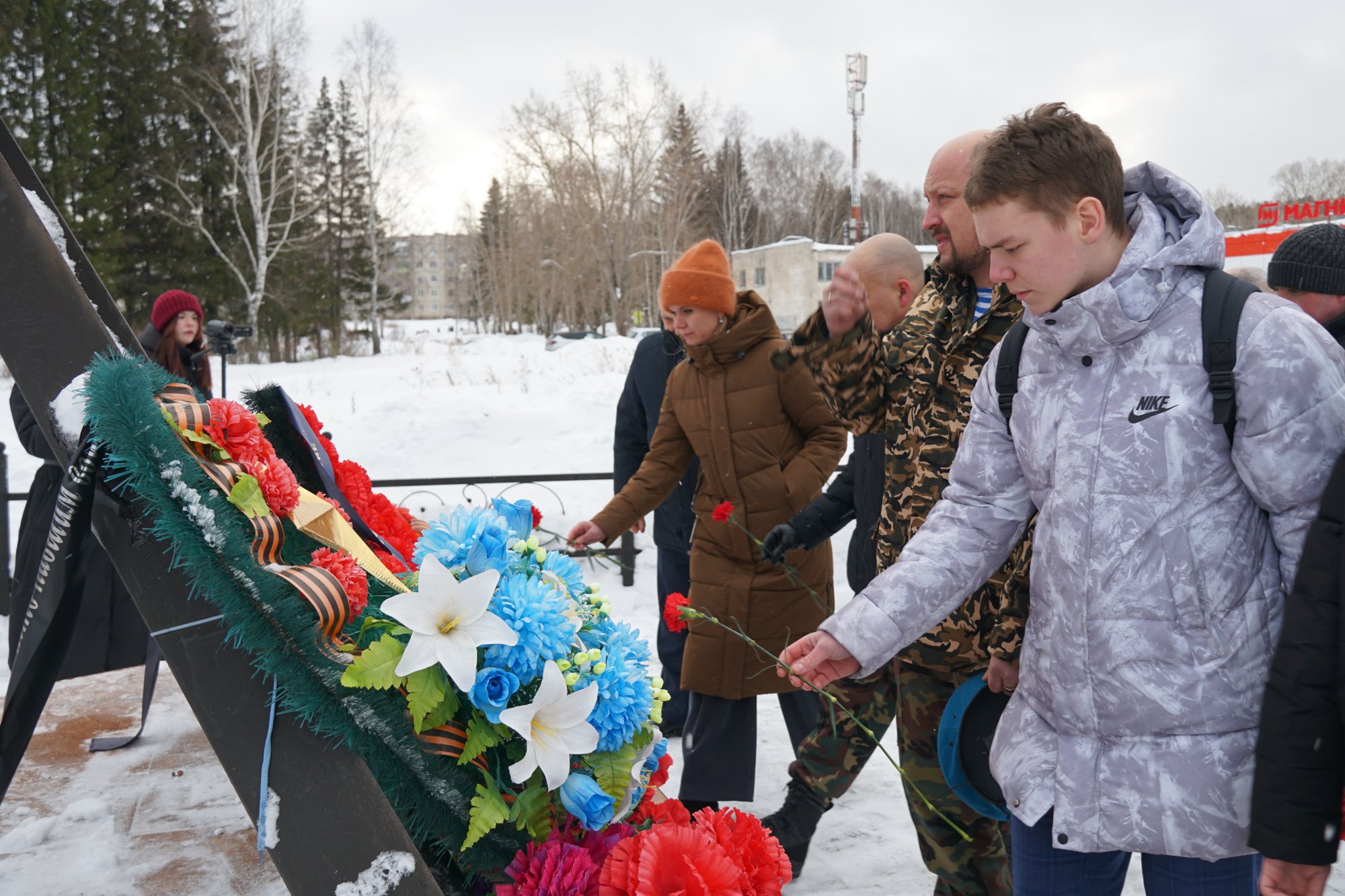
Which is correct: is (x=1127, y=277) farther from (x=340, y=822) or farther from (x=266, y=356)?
(x=266, y=356)

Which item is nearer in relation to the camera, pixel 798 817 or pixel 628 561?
pixel 798 817

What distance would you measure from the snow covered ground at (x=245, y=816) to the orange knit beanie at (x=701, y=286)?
1441 millimetres

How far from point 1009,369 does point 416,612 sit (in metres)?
1.20

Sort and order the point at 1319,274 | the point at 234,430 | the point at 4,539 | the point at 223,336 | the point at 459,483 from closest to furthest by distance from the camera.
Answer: the point at 234,430 < the point at 1319,274 < the point at 223,336 < the point at 4,539 < the point at 459,483

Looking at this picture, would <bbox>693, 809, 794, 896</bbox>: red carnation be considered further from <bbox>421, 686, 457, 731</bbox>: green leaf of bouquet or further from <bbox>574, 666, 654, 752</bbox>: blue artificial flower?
<bbox>421, 686, 457, 731</bbox>: green leaf of bouquet

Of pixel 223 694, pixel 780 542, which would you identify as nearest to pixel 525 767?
pixel 223 694

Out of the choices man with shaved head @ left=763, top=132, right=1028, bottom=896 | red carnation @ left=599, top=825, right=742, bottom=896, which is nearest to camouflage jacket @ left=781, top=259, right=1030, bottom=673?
man with shaved head @ left=763, top=132, right=1028, bottom=896

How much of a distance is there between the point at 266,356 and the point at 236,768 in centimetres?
3539

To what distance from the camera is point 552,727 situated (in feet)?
5.19

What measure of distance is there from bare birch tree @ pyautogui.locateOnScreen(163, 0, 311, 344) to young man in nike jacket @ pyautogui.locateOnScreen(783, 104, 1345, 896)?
88.5 feet

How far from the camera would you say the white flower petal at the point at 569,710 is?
1.58m

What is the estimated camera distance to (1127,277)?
5.18 feet

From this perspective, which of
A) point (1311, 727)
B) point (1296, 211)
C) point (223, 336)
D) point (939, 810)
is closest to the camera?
point (1311, 727)

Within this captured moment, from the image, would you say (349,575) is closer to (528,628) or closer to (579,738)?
(528,628)
